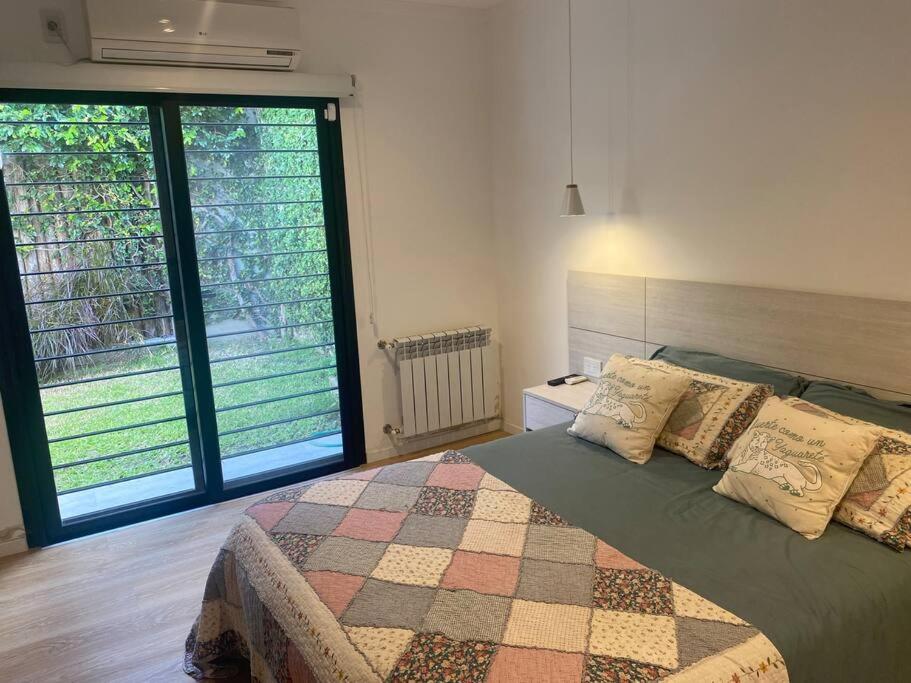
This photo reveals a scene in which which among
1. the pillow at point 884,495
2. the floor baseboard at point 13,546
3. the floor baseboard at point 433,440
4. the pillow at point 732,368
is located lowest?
the floor baseboard at point 13,546

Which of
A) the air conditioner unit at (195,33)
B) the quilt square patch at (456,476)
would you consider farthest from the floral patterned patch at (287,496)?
the air conditioner unit at (195,33)

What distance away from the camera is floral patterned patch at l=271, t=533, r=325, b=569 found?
203 centimetres

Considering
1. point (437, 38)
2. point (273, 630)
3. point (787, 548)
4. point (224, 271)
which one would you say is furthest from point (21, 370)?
point (787, 548)

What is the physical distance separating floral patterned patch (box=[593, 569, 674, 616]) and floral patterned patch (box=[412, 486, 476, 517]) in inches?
21.8

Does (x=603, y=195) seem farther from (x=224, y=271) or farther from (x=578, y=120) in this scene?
(x=224, y=271)

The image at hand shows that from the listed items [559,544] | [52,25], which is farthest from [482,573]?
[52,25]

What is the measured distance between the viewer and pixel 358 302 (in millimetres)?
3996

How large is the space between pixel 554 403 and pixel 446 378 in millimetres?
1025

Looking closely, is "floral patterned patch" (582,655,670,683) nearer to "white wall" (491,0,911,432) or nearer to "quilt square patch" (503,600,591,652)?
"quilt square patch" (503,600,591,652)

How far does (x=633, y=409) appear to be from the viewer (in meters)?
2.62

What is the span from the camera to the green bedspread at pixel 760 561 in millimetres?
1660

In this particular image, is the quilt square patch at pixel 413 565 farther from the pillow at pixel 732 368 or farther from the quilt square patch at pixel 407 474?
the pillow at pixel 732 368

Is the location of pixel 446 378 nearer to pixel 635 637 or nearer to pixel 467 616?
pixel 467 616

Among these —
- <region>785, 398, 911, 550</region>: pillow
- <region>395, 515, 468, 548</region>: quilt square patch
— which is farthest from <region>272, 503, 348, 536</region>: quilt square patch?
<region>785, 398, 911, 550</region>: pillow
